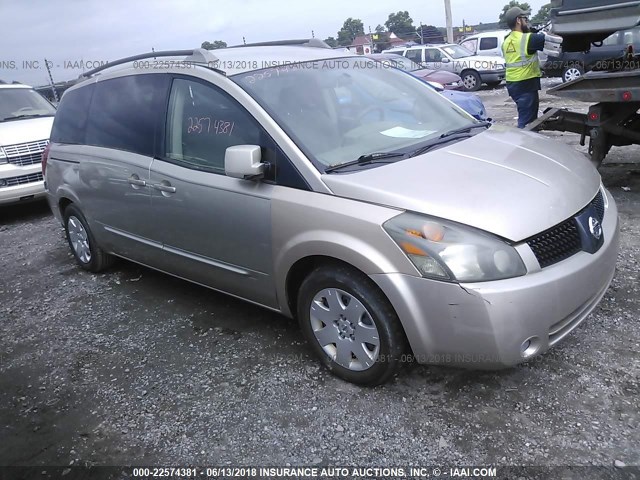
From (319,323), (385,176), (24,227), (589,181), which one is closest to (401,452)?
(319,323)

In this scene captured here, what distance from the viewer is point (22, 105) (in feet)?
27.4

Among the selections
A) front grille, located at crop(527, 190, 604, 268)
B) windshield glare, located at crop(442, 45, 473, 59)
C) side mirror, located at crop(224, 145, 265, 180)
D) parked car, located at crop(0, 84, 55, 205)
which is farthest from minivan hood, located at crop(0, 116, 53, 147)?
windshield glare, located at crop(442, 45, 473, 59)

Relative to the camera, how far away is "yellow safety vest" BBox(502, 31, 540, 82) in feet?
22.8

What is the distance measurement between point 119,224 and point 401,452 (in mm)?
2786

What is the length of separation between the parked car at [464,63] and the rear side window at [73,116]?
574 inches

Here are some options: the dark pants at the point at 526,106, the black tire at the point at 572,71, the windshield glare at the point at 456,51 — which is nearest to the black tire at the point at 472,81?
the windshield glare at the point at 456,51

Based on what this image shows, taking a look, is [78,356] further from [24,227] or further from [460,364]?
[24,227]

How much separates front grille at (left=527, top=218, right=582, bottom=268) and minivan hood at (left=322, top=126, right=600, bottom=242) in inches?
1.6

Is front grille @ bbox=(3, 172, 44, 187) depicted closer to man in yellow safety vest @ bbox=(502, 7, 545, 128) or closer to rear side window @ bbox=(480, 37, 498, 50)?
man in yellow safety vest @ bbox=(502, 7, 545, 128)

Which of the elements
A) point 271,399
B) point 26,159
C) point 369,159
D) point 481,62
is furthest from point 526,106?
point 481,62

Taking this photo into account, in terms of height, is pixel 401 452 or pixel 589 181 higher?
pixel 589 181

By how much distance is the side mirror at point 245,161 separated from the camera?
291 cm

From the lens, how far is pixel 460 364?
258 centimetres

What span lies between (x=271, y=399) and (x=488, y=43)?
19277mm
